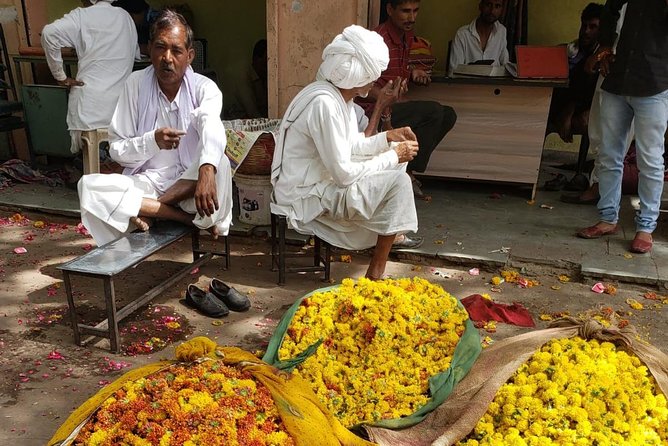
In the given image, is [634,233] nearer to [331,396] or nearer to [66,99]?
[331,396]

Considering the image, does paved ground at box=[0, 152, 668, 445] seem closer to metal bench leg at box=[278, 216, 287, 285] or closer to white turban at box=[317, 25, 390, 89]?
metal bench leg at box=[278, 216, 287, 285]

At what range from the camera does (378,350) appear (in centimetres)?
280

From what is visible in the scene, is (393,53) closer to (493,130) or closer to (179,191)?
(493,130)

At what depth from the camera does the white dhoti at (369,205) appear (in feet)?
12.5

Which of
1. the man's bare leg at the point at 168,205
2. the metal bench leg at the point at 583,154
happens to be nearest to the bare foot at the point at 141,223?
the man's bare leg at the point at 168,205

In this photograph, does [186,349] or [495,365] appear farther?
[495,365]

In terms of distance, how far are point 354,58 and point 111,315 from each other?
85.1 inches

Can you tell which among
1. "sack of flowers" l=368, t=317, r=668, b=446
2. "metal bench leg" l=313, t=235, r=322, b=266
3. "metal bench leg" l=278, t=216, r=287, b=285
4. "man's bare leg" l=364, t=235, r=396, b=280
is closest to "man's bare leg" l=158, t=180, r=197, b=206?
"metal bench leg" l=278, t=216, r=287, b=285

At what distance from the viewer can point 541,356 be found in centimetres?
262

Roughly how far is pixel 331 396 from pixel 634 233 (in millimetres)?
3692

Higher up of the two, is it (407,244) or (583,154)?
(583,154)

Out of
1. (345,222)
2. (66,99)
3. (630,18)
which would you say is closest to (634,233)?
(630,18)

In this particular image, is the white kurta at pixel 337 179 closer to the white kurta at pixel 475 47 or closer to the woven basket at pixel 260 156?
the woven basket at pixel 260 156

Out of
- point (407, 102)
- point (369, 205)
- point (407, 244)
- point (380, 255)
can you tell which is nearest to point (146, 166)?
A: point (369, 205)
